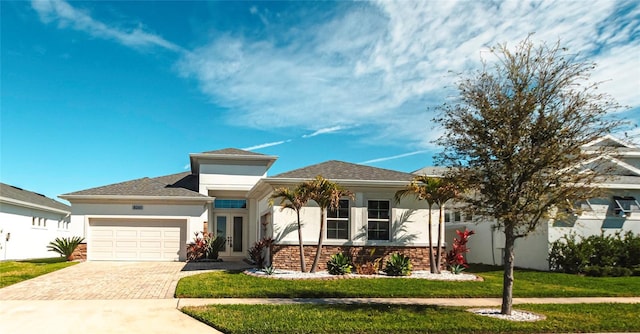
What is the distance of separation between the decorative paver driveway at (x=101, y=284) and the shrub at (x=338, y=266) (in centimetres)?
461

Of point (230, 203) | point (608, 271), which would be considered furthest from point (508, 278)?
point (230, 203)

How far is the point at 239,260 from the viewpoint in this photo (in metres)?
24.3

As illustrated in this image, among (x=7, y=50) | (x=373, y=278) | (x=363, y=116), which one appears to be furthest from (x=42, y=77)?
(x=373, y=278)

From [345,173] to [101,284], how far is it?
847 cm

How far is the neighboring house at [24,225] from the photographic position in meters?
24.6

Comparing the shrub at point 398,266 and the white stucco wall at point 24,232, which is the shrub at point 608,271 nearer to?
the shrub at point 398,266

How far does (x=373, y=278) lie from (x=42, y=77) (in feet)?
41.3

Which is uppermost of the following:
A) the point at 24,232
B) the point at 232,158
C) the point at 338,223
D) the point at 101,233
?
the point at 232,158

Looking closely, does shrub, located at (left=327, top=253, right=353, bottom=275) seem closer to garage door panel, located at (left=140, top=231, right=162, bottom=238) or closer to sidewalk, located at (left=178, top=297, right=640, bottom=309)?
sidewalk, located at (left=178, top=297, right=640, bottom=309)

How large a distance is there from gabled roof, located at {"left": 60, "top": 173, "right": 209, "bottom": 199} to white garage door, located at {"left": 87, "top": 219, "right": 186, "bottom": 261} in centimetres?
121

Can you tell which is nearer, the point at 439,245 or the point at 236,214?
the point at 439,245

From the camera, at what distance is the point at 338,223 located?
56.2ft

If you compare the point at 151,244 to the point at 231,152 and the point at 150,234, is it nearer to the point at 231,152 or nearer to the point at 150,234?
the point at 150,234

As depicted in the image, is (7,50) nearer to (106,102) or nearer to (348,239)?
(106,102)
